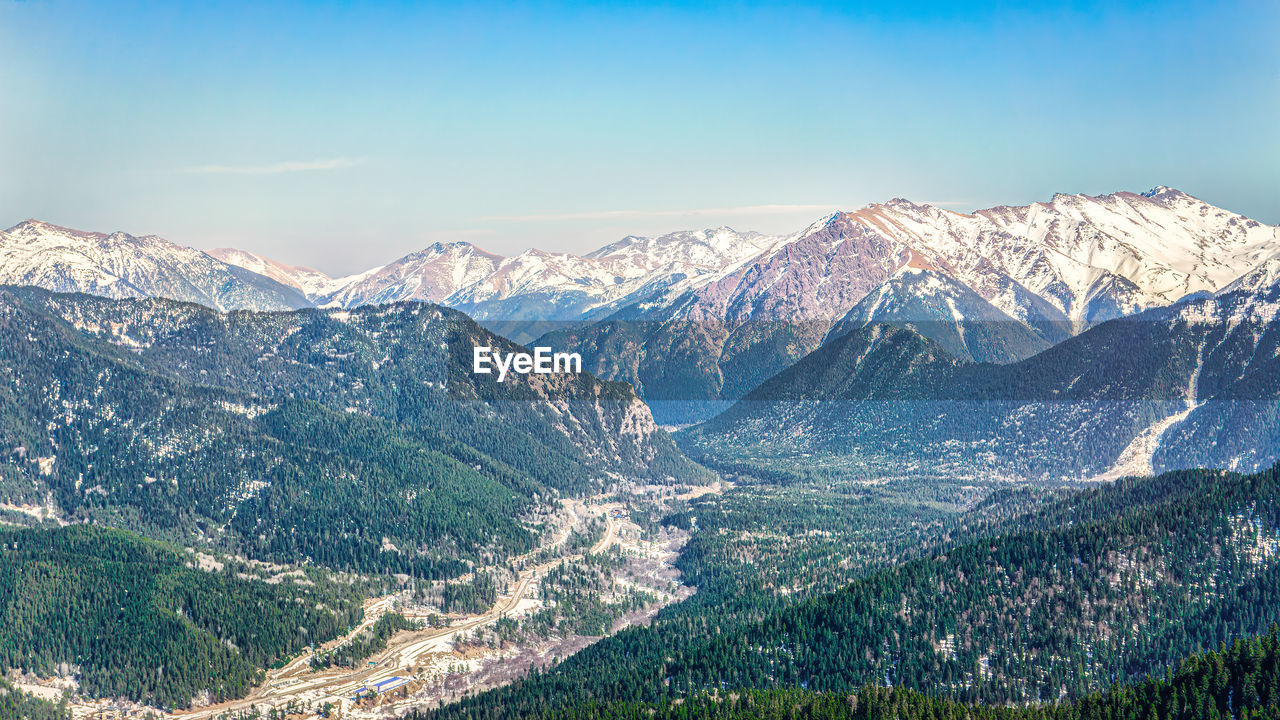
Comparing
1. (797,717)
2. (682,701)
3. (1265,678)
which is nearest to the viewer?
(1265,678)

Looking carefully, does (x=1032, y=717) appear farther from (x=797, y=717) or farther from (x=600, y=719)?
(x=600, y=719)

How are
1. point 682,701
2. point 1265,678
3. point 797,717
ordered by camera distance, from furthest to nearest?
1. point 682,701
2. point 797,717
3. point 1265,678

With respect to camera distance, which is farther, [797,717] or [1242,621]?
[1242,621]

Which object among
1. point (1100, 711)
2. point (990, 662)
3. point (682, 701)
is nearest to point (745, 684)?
point (682, 701)

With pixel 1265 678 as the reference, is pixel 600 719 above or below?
below

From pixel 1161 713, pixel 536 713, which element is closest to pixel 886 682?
pixel 1161 713

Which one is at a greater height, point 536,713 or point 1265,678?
point 1265,678

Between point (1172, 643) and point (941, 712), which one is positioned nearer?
point (941, 712)

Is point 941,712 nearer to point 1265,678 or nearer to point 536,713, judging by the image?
point 1265,678
